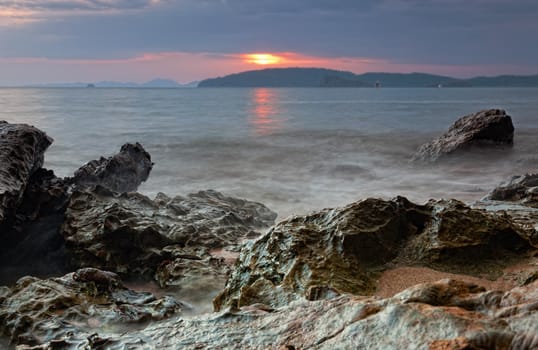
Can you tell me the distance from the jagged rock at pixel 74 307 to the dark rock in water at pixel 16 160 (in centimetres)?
113

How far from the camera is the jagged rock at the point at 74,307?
3.34 meters

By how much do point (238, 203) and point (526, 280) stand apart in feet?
17.5

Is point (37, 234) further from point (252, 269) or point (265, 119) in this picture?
point (265, 119)

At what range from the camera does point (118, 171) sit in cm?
760

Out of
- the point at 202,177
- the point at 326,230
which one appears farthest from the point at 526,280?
the point at 202,177

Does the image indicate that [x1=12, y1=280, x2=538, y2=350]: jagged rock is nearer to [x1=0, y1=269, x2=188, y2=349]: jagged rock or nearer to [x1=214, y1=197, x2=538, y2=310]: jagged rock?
[x1=214, y1=197, x2=538, y2=310]: jagged rock

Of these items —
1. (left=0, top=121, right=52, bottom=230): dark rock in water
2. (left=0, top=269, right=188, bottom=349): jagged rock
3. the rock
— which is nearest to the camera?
(left=0, top=269, right=188, bottom=349): jagged rock

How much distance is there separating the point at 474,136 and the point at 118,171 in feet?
32.3

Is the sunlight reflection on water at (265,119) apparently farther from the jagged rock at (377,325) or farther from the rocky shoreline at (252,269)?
the jagged rock at (377,325)

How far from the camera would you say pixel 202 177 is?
41.7 feet

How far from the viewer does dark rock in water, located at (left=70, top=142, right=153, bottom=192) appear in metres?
7.25

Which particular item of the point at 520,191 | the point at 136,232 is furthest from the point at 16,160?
the point at 520,191

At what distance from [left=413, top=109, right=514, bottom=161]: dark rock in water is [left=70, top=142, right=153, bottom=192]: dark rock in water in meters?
8.46

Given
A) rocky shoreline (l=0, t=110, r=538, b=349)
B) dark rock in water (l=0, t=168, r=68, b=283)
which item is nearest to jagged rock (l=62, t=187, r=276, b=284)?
rocky shoreline (l=0, t=110, r=538, b=349)
